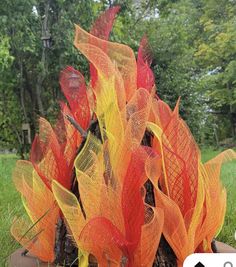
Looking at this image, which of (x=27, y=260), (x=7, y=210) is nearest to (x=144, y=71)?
(x=27, y=260)

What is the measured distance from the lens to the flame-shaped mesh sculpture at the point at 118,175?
1320 millimetres

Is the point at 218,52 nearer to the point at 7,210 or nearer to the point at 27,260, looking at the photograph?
the point at 7,210

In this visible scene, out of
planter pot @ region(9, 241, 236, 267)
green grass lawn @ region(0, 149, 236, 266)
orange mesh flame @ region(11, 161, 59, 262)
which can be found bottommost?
green grass lawn @ region(0, 149, 236, 266)

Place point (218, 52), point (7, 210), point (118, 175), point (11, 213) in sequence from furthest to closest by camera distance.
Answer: point (218, 52), point (7, 210), point (11, 213), point (118, 175)

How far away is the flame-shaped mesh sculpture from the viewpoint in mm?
1320

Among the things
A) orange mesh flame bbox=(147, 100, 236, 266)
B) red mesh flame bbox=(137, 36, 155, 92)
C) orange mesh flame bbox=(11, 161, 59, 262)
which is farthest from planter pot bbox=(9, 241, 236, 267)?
red mesh flame bbox=(137, 36, 155, 92)

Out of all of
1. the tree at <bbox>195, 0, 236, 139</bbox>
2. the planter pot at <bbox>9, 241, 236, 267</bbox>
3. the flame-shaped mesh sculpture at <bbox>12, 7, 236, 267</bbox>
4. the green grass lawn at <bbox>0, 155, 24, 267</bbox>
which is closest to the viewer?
the flame-shaped mesh sculpture at <bbox>12, 7, 236, 267</bbox>

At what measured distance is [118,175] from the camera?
4.46ft

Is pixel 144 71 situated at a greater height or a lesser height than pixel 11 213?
greater

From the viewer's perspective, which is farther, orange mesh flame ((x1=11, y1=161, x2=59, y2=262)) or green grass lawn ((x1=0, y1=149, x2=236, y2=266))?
green grass lawn ((x1=0, y1=149, x2=236, y2=266))

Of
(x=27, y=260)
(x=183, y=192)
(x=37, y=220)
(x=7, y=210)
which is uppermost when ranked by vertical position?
(x=183, y=192)

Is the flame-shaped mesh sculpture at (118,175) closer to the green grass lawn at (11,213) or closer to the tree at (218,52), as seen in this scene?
the green grass lawn at (11,213)

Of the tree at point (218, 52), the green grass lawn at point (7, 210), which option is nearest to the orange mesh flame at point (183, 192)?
the green grass lawn at point (7, 210)

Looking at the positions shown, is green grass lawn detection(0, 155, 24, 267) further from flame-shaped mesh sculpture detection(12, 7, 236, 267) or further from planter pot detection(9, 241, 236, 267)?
flame-shaped mesh sculpture detection(12, 7, 236, 267)
